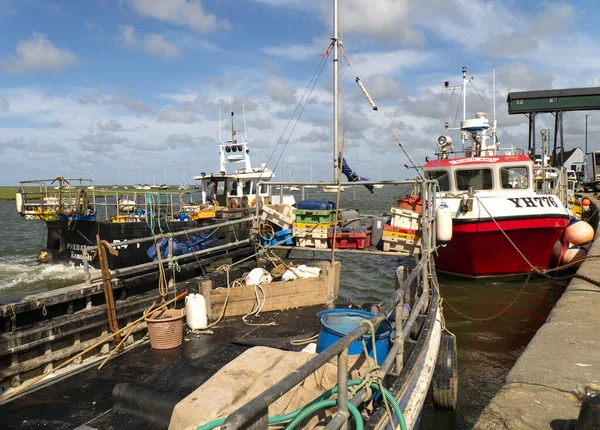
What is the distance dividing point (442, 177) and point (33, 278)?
16.2 m

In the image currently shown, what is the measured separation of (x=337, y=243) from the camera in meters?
9.94

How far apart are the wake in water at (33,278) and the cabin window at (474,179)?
14.5 metres

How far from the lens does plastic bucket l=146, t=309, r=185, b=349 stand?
6.51m

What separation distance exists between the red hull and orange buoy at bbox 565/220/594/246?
170 cm

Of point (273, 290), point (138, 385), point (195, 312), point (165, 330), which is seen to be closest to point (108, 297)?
point (165, 330)

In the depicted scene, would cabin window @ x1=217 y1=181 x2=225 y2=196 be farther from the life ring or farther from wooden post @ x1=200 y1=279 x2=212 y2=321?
wooden post @ x1=200 y1=279 x2=212 y2=321

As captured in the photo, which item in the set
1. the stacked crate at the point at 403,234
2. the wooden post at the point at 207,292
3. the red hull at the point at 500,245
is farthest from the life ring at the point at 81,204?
the red hull at the point at 500,245

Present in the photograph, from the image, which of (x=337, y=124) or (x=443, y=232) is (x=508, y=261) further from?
(x=337, y=124)

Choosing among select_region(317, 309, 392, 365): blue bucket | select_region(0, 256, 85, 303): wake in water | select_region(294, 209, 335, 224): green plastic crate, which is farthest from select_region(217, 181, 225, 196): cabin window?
select_region(317, 309, 392, 365): blue bucket

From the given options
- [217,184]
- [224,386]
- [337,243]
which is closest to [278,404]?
[224,386]

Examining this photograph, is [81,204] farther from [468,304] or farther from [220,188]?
[468,304]

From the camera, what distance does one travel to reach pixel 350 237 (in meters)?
9.74

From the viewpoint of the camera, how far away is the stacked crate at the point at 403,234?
30.4ft

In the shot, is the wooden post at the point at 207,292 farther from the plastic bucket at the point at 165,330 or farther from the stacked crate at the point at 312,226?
the stacked crate at the point at 312,226
